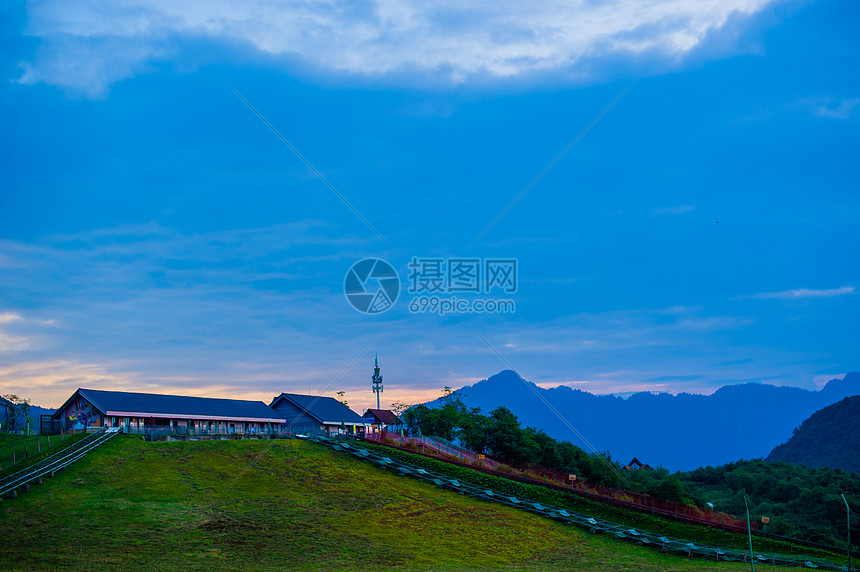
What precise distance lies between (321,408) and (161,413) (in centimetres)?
2540

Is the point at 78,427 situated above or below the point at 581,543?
above

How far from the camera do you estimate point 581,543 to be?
4697cm

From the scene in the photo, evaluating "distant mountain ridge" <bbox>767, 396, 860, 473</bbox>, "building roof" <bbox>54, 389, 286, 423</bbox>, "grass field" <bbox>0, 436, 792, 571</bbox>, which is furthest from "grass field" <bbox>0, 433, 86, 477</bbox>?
"distant mountain ridge" <bbox>767, 396, 860, 473</bbox>

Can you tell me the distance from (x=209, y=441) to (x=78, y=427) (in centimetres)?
1206

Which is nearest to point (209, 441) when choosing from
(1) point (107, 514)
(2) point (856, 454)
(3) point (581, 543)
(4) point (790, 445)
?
(1) point (107, 514)

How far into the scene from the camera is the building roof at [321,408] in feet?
286

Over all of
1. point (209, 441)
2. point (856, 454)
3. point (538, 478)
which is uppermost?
point (209, 441)

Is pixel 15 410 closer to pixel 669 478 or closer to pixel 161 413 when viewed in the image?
pixel 161 413

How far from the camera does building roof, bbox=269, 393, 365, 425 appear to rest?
3437 inches

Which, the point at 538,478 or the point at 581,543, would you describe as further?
the point at 538,478

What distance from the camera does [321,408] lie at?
9012 cm

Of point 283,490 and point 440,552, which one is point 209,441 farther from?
point 440,552

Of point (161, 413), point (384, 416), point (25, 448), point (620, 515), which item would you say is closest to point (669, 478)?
point (620, 515)

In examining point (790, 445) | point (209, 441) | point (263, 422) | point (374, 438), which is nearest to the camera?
point (209, 441)
